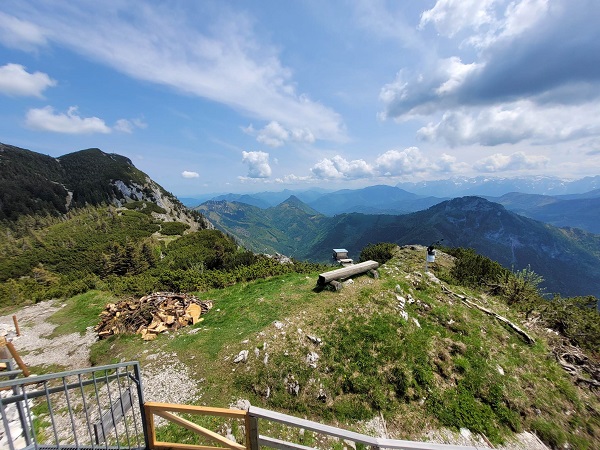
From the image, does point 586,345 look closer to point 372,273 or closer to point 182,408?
point 372,273

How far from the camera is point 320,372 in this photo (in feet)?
34.6

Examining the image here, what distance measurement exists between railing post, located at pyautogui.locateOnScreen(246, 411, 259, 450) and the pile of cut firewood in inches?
442

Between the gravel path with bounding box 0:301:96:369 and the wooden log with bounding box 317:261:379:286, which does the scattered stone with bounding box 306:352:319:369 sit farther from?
the gravel path with bounding box 0:301:96:369

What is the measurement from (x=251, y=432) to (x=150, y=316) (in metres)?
13.0

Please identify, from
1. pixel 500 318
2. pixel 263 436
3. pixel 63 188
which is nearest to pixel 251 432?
pixel 263 436

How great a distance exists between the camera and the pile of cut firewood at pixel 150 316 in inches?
575

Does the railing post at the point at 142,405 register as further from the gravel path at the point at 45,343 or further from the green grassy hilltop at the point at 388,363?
the gravel path at the point at 45,343

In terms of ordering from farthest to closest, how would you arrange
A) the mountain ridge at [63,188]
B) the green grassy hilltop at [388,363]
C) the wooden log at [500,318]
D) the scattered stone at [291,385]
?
the mountain ridge at [63,188] < the wooden log at [500,318] < the scattered stone at [291,385] < the green grassy hilltop at [388,363]

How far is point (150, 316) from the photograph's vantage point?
15.3 meters

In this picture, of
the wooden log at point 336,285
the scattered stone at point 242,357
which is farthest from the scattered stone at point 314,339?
the wooden log at point 336,285

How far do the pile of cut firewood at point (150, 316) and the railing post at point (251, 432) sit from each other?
36.9 ft

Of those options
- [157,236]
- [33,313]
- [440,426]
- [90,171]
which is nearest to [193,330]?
[440,426]

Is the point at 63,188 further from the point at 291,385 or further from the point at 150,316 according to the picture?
the point at 291,385

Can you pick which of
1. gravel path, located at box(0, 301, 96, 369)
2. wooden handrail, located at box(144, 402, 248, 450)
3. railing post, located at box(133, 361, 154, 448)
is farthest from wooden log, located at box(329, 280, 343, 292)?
gravel path, located at box(0, 301, 96, 369)
